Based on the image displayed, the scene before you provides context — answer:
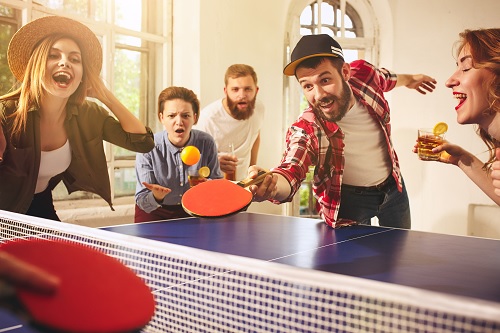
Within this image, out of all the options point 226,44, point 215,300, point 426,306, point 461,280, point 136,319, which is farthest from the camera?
point 226,44

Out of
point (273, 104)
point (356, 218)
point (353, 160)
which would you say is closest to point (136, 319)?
point (356, 218)

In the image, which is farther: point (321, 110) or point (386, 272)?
point (321, 110)

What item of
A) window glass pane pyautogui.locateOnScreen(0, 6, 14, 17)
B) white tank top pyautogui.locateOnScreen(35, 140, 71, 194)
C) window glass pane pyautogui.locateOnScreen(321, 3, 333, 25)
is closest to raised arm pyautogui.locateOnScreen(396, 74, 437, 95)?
window glass pane pyautogui.locateOnScreen(321, 3, 333, 25)

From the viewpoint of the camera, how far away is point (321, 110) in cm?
442

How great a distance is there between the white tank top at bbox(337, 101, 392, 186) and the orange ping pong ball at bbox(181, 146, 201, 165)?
1.31 m

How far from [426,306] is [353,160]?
3488 mm

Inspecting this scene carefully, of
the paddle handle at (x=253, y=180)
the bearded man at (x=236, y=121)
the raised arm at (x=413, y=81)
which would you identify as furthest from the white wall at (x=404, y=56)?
the paddle handle at (x=253, y=180)

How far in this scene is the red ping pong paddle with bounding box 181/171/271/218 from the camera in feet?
7.77

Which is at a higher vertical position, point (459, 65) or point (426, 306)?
point (459, 65)

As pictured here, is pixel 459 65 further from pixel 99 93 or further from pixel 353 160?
pixel 99 93

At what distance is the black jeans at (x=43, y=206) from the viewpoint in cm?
403

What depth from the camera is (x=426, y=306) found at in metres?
1.14

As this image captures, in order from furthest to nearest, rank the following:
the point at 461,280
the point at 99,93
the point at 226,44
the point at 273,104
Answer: the point at 273,104 → the point at 226,44 → the point at 99,93 → the point at 461,280

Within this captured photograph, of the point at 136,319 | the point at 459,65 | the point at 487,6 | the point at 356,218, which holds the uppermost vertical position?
the point at 487,6
